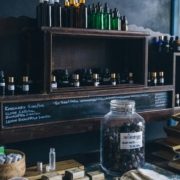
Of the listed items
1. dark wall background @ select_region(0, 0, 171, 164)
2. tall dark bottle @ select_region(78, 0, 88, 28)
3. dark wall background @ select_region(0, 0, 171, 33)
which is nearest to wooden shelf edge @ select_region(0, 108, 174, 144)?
dark wall background @ select_region(0, 0, 171, 164)

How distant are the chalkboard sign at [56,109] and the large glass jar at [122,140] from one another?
0.38 m

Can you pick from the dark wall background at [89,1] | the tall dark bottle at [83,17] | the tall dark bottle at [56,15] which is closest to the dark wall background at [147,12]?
the dark wall background at [89,1]

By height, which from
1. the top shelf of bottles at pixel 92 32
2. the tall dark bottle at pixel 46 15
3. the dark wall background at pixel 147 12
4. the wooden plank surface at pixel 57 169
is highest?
the dark wall background at pixel 147 12

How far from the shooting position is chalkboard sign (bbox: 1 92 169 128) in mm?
2053

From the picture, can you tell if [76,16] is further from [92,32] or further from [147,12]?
[147,12]

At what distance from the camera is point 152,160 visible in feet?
7.38

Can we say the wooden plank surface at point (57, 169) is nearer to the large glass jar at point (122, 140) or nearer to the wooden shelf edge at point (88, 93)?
the large glass jar at point (122, 140)

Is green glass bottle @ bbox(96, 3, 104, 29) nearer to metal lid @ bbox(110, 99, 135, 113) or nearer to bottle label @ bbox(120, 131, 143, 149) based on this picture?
metal lid @ bbox(110, 99, 135, 113)

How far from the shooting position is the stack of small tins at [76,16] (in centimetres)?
217

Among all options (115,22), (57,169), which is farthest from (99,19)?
(57,169)

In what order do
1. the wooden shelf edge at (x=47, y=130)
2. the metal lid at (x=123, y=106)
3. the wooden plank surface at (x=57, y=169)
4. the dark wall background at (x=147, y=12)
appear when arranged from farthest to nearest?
1. the dark wall background at (x=147, y=12)
2. the wooden shelf edge at (x=47, y=130)
3. the metal lid at (x=123, y=106)
4. the wooden plank surface at (x=57, y=169)

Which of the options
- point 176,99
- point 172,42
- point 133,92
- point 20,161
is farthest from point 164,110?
point 20,161

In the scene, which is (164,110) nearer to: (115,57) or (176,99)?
(176,99)

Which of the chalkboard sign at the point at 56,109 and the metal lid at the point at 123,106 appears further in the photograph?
the chalkboard sign at the point at 56,109
